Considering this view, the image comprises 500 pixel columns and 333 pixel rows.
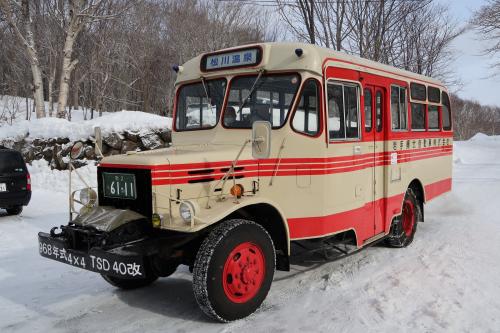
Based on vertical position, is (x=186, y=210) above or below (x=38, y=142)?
below

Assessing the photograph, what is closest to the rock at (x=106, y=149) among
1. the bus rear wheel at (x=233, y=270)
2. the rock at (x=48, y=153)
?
the rock at (x=48, y=153)

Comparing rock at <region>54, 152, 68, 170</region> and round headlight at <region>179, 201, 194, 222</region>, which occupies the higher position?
rock at <region>54, 152, 68, 170</region>

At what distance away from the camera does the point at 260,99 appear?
5.52 m

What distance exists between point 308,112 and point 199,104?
1.43 meters

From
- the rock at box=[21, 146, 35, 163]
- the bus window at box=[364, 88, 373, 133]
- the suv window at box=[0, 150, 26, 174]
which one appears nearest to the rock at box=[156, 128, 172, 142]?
the rock at box=[21, 146, 35, 163]

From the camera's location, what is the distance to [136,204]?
480 centimetres

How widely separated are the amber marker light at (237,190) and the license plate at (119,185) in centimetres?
96

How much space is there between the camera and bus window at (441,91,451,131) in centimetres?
961

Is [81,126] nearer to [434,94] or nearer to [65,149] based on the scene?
[65,149]

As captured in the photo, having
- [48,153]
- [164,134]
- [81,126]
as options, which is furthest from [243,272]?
[48,153]

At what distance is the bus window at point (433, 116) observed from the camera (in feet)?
29.1

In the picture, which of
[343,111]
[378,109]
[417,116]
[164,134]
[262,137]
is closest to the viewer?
[262,137]

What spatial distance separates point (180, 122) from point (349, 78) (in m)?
2.25

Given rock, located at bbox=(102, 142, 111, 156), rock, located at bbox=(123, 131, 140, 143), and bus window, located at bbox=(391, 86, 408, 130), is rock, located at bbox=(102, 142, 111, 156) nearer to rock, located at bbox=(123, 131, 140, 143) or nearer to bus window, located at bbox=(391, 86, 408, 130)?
rock, located at bbox=(123, 131, 140, 143)
